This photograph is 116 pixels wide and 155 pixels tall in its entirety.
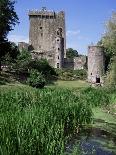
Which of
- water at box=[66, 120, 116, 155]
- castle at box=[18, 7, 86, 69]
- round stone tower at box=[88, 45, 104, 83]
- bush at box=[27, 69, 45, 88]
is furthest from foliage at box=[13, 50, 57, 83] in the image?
water at box=[66, 120, 116, 155]

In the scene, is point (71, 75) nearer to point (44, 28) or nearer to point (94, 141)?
point (44, 28)

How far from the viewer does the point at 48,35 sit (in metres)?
80.5

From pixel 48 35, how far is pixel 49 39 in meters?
0.94

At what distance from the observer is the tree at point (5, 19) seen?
154 feet

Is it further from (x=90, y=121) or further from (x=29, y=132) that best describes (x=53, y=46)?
(x=29, y=132)

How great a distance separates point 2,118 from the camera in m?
9.24

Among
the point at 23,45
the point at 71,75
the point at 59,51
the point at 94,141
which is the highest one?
the point at 23,45

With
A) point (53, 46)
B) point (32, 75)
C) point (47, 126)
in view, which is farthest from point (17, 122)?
point (53, 46)

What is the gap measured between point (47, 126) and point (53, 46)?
67741 millimetres

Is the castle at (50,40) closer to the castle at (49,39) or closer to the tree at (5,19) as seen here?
the castle at (49,39)

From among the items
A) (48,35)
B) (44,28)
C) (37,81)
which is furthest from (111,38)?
(44,28)

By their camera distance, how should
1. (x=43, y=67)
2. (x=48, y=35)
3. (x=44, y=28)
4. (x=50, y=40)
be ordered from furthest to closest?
(x=44, y=28) → (x=48, y=35) → (x=50, y=40) → (x=43, y=67)

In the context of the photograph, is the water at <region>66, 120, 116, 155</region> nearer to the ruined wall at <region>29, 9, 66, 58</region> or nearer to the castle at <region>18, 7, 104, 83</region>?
the castle at <region>18, 7, 104, 83</region>

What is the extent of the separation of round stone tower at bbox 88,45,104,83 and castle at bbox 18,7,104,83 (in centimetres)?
1862
